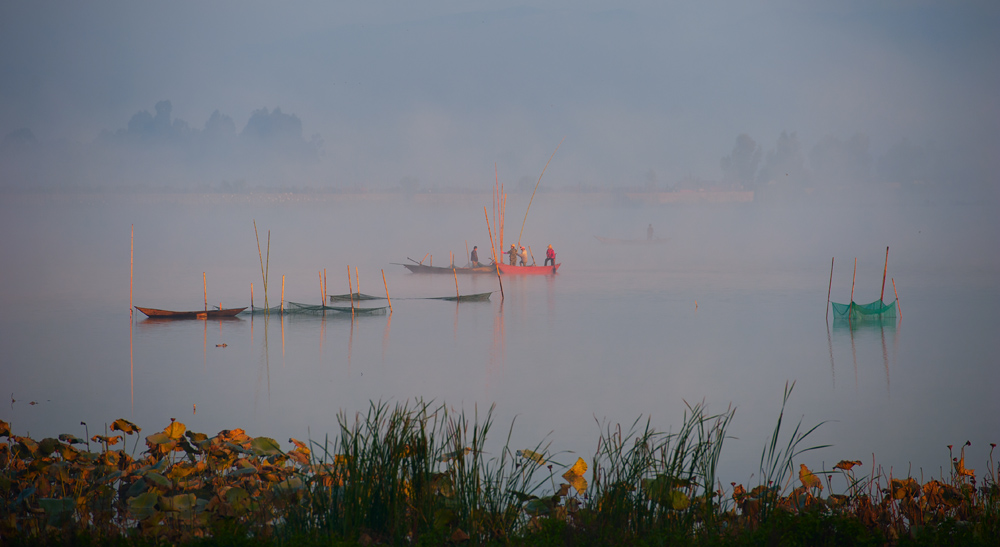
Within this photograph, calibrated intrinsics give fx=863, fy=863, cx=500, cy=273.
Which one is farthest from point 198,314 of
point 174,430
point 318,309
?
point 174,430

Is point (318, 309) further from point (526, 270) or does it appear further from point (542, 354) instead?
point (526, 270)

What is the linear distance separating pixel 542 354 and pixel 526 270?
1087cm

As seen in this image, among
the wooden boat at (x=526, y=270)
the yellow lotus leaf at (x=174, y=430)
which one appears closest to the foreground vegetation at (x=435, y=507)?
the yellow lotus leaf at (x=174, y=430)

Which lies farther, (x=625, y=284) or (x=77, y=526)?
(x=625, y=284)

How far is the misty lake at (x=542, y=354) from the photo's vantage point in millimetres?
6875

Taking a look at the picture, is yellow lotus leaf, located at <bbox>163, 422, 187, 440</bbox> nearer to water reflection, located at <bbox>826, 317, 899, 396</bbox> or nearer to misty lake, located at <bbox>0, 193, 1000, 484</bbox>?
misty lake, located at <bbox>0, 193, 1000, 484</bbox>

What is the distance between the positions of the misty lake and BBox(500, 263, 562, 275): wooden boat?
0.35 meters

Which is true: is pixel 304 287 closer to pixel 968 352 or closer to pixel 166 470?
pixel 968 352

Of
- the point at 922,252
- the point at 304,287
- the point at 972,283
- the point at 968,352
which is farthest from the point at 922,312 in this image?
the point at 922,252

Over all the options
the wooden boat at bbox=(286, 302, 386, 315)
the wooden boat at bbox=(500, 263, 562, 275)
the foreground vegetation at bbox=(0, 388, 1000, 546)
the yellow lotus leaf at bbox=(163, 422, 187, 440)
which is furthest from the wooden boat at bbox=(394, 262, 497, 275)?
the foreground vegetation at bbox=(0, 388, 1000, 546)

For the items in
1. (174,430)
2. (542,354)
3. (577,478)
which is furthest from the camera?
(542,354)

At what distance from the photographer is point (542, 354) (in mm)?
10070

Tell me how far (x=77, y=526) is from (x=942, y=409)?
690cm

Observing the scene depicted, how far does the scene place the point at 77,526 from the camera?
349 cm
